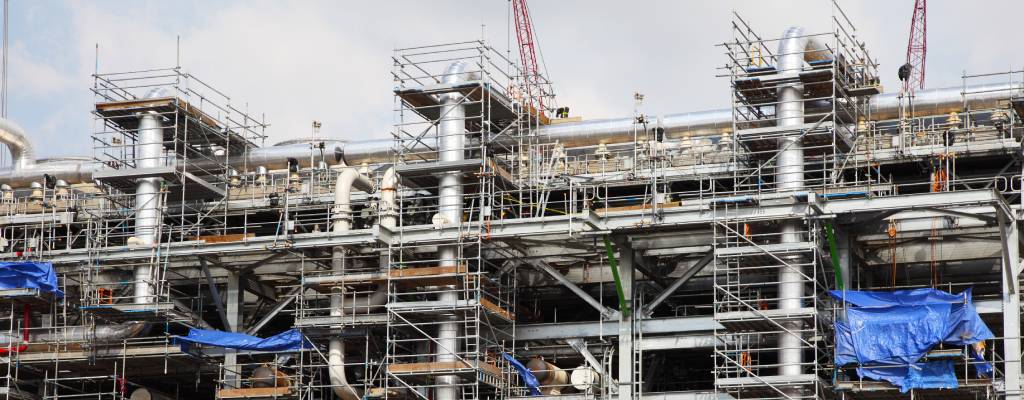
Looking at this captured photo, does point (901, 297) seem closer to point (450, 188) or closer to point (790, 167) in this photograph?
point (790, 167)

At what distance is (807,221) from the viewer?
67250 mm

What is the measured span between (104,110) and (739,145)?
27039 mm

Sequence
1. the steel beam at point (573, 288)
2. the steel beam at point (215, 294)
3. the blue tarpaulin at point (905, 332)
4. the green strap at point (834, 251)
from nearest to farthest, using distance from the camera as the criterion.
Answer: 1. the blue tarpaulin at point (905, 332)
2. the green strap at point (834, 251)
3. the steel beam at point (573, 288)
4. the steel beam at point (215, 294)

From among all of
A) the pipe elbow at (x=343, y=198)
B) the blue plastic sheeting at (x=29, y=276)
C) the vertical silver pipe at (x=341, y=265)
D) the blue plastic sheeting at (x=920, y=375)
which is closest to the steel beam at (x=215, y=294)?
the vertical silver pipe at (x=341, y=265)

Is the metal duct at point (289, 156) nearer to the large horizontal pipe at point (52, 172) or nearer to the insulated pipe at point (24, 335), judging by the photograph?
the large horizontal pipe at point (52, 172)

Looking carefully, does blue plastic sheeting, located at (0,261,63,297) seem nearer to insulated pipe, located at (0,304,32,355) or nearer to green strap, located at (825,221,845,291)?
insulated pipe, located at (0,304,32,355)

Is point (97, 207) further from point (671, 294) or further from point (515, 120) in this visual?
point (671, 294)

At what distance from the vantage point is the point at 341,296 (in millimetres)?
73500

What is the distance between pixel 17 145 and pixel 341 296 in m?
24.0

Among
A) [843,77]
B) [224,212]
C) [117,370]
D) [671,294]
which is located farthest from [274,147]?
[843,77]

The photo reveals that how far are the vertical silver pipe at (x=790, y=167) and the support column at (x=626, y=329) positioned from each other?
229 inches

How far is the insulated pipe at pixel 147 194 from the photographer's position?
77.1m

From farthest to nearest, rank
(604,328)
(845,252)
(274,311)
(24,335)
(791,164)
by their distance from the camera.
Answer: (24,335)
(274,311)
(604,328)
(845,252)
(791,164)

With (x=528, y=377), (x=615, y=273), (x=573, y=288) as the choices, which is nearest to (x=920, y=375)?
(x=615, y=273)
